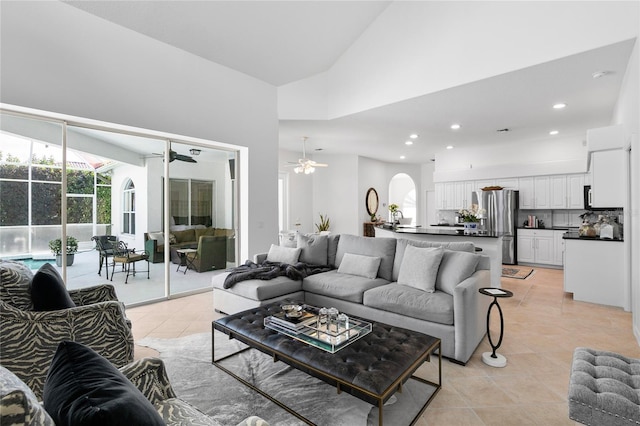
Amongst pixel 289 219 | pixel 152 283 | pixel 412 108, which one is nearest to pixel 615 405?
pixel 412 108

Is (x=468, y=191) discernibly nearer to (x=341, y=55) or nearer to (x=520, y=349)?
(x=341, y=55)

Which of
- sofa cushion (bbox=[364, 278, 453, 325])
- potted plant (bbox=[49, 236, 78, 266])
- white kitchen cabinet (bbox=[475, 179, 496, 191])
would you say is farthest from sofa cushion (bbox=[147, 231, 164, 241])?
white kitchen cabinet (bbox=[475, 179, 496, 191])

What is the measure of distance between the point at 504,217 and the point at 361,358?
22.3 feet

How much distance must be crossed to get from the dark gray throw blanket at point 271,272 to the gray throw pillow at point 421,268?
3.91 feet

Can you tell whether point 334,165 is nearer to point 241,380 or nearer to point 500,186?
point 500,186

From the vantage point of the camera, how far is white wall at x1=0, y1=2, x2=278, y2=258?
10.6 ft

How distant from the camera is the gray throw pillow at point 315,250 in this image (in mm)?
4473

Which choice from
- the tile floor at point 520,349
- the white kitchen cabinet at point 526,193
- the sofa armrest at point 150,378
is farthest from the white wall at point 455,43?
the white kitchen cabinet at point 526,193

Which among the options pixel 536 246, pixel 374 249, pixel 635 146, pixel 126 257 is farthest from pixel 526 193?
pixel 126 257

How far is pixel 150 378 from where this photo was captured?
1.48 meters

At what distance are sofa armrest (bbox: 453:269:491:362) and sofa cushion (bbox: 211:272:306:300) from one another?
6.03ft

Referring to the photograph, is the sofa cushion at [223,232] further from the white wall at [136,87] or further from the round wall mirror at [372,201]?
the round wall mirror at [372,201]

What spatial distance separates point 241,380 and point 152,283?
9.82ft

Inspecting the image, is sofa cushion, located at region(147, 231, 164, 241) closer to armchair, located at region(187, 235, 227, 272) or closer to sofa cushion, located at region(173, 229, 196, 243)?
sofa cushion, located at region(173, 229, 196, 243)
